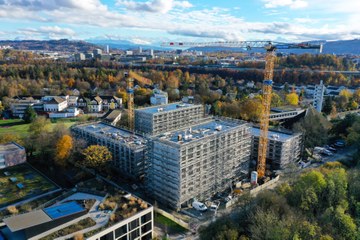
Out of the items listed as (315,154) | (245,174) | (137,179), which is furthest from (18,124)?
(315,154)

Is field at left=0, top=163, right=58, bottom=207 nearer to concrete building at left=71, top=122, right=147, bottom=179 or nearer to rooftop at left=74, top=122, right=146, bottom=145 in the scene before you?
concrete building at left=71, top=122, right=147, bottom=179

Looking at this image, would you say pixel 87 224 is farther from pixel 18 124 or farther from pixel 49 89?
pixel 49 89

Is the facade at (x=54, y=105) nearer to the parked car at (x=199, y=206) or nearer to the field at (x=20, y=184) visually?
the field at (x=20, y=184)

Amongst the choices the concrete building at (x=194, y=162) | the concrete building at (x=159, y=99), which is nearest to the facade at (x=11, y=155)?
the concrete building at (x=194, y=162)

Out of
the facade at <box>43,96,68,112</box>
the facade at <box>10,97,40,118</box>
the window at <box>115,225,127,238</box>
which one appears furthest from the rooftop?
the facade at <box>10,97,40,118</box>

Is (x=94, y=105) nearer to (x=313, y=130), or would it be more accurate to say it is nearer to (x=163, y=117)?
(x=163, y=117)
